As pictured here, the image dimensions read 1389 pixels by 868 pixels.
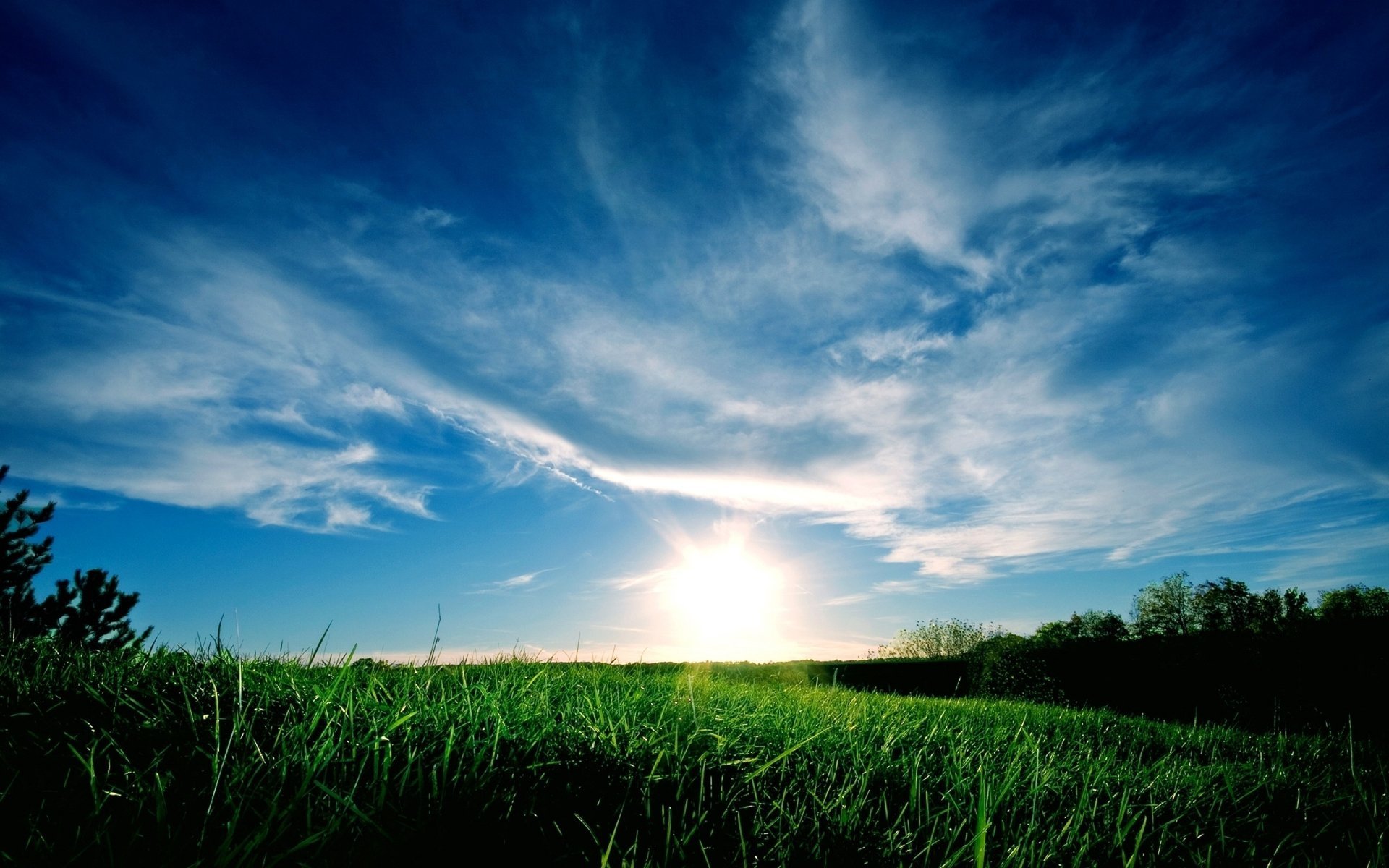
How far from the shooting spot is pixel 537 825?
1540mm

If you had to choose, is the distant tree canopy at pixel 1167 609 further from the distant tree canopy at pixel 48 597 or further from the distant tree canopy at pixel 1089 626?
the distant tree canopy at pixel 48 597

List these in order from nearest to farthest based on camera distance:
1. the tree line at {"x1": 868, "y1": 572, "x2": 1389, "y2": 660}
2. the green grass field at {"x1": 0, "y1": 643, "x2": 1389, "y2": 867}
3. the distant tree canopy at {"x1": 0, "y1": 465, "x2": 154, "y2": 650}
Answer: the green grass field at {"x1": 0, "y1": 643, "x2": 1389, "y2": 867} → the distant tree canopy at {"x1": 0, "y1": 465, "x2": 154, "y2": 650} → the tree line at {"x1": 868, "y1": 572, "x2": 1389, "y2": 660}

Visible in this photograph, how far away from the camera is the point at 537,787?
1.73m

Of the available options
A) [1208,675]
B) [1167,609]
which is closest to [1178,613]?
[1167,609]

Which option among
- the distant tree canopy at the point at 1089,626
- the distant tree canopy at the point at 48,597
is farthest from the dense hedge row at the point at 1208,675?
the distant tree canopy at the point at 1089,626

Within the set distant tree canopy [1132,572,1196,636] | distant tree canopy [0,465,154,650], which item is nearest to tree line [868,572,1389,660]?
distant tree canopy [1132,572,1196,636]

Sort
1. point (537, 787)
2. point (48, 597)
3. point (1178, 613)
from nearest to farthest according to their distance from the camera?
point (537, 787) < point (48, 597) < point (1178, 613)

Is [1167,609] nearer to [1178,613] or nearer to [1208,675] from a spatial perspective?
[1178,613]

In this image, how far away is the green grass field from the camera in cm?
136

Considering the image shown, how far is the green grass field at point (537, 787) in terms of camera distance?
4.45ft

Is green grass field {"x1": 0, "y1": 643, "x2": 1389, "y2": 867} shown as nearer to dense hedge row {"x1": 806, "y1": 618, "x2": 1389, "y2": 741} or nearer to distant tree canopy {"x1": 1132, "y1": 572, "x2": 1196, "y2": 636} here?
dense hedge row {"x1": 806, "y1": 618, "x2": 1389, "y2": 741}

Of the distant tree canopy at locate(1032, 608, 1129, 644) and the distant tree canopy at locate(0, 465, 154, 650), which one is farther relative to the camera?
the distant tree canopy at locate(1032, 608, 1129, 644)

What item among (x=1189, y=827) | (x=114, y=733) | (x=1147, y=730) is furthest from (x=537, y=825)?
(x=1147, y=730)

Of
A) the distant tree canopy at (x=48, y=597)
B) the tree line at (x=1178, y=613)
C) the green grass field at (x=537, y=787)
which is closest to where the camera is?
the green grass field at (x=537, y=787)
